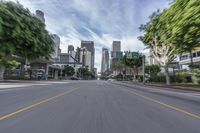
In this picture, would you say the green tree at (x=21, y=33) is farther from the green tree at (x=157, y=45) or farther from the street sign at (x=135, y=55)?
the street sign at (x=135, y=55)

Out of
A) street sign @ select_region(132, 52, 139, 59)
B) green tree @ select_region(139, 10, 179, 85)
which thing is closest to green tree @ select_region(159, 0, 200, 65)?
green tree @ select_region(139, 10, 179, 85)

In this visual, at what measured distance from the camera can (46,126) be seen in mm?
4902

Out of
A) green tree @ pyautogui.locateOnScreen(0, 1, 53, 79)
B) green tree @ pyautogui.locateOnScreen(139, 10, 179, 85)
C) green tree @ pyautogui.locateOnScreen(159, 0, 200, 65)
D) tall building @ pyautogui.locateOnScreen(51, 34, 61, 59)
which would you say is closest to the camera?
green tree @ pyautogui.locateOnScreen(159, 0, 200, 65)

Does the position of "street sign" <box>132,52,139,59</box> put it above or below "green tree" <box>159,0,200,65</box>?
above

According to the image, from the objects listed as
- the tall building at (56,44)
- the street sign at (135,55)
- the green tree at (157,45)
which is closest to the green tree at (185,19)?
the tall building at (56,44)

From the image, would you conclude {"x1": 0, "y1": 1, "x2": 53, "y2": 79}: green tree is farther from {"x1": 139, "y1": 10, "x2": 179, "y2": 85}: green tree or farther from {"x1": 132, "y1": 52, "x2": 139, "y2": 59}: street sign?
{"x1": 132, "y1": 52, "x2": 139, "y2": 59}: street sign

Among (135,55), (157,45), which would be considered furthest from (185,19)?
(135,55)

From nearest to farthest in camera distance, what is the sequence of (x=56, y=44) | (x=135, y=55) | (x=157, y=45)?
(x=157, y=45) < (x=56, y=44) < (x=135, y=55)

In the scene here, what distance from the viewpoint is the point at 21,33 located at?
21.5 m

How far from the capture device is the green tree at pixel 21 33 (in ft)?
64.2

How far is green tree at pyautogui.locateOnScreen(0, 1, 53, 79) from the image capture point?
1956 cm

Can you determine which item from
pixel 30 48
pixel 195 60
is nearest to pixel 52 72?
pixel 195 60

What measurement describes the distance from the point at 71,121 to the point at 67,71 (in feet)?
354

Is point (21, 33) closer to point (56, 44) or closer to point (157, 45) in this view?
point (56, 44)
